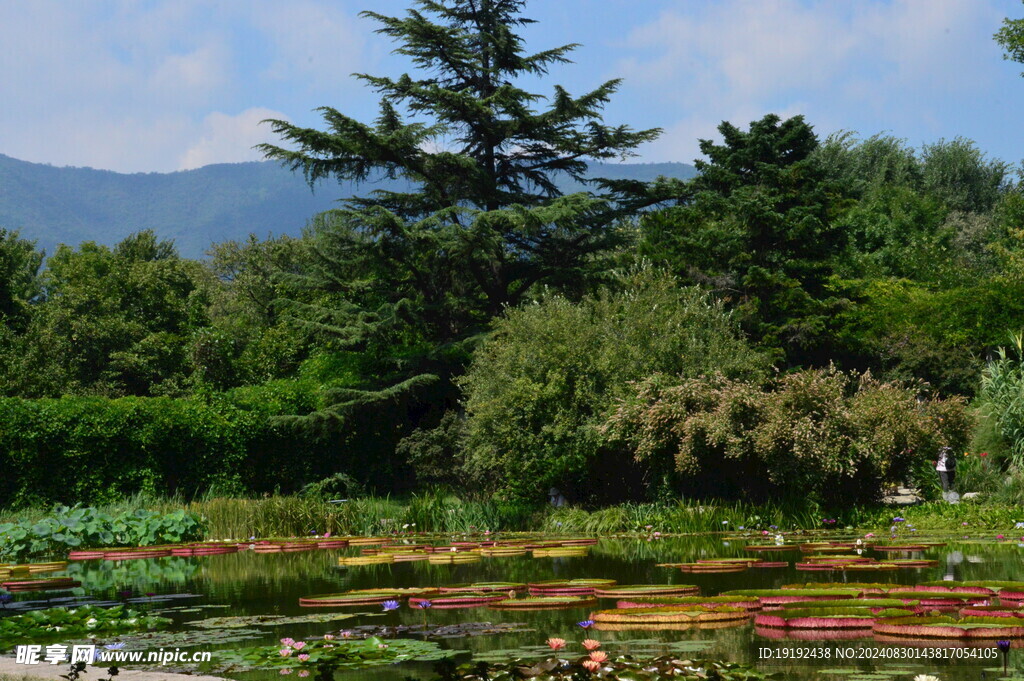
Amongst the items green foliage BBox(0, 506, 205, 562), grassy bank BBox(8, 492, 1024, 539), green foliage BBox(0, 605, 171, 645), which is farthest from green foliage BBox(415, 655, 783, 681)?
green foliage BBox(0, 506, 205, 562)

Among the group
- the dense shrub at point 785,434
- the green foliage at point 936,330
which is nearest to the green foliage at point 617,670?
the dense shrub at point 785,434

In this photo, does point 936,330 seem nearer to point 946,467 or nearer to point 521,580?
point 946,467

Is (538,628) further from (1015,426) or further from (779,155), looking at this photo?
(779,155)

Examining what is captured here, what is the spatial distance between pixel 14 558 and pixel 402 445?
11.4 meters

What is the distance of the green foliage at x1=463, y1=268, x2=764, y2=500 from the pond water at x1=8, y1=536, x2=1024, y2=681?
319 cm

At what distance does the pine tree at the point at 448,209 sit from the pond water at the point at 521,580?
37.7 ft

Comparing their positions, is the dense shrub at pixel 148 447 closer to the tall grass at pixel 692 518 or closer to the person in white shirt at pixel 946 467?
the tall grass at pixel 692 518

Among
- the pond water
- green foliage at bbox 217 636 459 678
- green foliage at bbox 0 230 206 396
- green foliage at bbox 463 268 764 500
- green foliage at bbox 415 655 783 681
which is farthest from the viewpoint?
green foliage at bbox 0 230 206 396

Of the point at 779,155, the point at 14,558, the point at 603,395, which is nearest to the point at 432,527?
the point at 603,395

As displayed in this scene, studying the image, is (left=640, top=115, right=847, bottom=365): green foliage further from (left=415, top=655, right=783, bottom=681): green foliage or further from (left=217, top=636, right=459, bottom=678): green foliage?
(left=415, top=655, right=783, bottom=681): green foliage

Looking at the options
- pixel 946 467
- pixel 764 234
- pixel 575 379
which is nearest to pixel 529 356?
pixel 575 379

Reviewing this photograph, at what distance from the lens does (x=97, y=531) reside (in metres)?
18.5

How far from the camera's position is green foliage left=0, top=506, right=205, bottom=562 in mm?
17250

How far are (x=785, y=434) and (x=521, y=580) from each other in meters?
7.39
